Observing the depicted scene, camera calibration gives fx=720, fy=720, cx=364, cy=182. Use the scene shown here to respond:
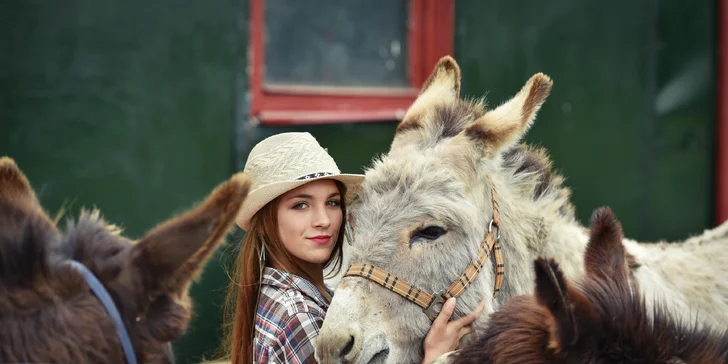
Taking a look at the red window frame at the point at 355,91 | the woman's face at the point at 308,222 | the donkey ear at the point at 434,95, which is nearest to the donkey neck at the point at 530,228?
the donkey ear at the point at 434,95

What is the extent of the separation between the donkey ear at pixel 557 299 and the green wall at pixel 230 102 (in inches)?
111

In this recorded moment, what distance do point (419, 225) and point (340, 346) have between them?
49cm

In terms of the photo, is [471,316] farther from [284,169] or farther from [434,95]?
[434,95]

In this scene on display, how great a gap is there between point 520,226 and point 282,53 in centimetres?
258

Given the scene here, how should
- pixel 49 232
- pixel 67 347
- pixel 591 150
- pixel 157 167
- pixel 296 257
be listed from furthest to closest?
pixel 591 150 < pixel 157 167 < pixel 296 257 < pixel 49 232 < pixel 67 347

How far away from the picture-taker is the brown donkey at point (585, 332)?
1.31m

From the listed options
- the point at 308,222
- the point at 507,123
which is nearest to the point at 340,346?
the point at 308,222

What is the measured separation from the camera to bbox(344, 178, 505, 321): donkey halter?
7.59ft

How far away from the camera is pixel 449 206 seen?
7.84ft

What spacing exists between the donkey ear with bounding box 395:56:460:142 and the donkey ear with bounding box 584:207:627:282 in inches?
31.2

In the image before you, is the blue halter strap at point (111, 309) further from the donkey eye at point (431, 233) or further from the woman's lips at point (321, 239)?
the donkey eye at point (431, 233)

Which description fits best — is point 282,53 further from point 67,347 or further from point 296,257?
point 67,347

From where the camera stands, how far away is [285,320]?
2279 millimetres

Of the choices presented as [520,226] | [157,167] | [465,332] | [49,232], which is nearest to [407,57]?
[157,167]
